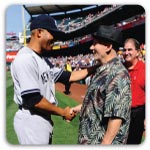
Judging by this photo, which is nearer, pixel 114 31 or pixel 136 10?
pixel 114 31

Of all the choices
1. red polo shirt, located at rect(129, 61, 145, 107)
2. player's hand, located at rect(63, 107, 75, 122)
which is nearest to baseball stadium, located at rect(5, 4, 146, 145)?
red polo shirt, located at rect(129, 61, 145, 107)

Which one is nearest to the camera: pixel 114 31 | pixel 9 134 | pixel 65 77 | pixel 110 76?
pixel 110 76

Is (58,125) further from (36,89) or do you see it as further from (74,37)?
(36,89)

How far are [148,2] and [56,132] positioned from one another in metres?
1.53

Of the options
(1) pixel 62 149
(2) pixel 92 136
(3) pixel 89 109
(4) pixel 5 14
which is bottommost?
(1) pixel 62 149

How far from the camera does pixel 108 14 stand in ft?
11.5

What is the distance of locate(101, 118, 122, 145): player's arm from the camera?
6.93 ft

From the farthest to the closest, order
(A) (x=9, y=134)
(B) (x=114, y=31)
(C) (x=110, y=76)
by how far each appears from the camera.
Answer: (A) (x=9, y=134)
(B) (x=114, y=31)
(C) (x=110, y=76)

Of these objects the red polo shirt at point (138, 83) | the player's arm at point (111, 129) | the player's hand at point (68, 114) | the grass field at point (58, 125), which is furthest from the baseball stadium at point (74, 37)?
the player's arm at point (111, 129)

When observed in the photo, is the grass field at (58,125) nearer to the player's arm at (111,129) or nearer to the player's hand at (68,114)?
the player's hand at (68,114)

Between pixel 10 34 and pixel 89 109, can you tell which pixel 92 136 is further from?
pixel 10 34

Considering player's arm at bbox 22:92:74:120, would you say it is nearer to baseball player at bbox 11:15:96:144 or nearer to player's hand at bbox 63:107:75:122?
baseball player at bbox 11:15:96:144

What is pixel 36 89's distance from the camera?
2555mm

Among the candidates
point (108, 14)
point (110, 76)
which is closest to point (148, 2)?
point (108, 14)
